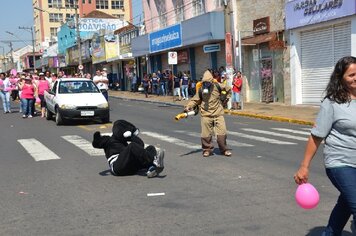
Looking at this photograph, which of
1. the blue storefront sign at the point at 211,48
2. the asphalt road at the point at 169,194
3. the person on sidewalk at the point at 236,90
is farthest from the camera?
the blue storefront sign at the point at 211,48

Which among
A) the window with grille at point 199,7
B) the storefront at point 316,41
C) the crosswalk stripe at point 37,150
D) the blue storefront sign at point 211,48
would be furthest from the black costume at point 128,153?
the window with grille at point 199,7

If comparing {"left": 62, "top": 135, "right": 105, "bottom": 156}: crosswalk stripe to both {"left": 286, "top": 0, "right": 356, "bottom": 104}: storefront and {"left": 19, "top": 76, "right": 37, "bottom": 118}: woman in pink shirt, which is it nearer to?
{"left": 19, "top": 76, "right": 37, "bottom": 118}: woman in pink shirt

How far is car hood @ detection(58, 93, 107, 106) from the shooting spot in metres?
15.7

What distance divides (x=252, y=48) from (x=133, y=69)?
789 inches

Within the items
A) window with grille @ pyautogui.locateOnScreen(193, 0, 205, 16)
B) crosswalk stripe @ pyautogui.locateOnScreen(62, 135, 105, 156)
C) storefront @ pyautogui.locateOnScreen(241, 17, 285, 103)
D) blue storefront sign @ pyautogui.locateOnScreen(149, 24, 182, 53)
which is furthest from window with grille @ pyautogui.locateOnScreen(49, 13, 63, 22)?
crosswalk stripe @ pyautogui.locateOnScreen(62, 135, 105, 156)

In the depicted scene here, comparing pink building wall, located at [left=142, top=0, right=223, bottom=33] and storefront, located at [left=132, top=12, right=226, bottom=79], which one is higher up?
pink building wall, located at [left=142, top=0, right=223, bottom=33]

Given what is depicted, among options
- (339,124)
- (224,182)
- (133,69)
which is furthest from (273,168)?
(133,69)

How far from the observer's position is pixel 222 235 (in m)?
4.76

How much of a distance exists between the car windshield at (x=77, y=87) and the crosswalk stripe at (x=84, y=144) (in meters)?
3.89

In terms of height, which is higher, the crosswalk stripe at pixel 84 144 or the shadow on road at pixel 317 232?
the crosswalk stripe at pixel 84 144

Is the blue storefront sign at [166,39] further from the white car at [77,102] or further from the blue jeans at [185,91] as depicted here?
the white car at [77,102]

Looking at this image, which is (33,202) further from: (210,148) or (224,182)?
(210,148)

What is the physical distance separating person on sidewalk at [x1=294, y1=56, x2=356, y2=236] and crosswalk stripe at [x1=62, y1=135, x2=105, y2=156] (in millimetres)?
6623

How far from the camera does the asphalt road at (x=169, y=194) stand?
509 cm
